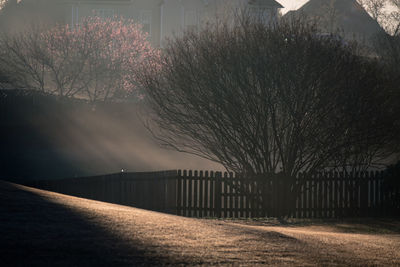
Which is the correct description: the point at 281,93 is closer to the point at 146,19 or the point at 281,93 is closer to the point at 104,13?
the point at 104,13

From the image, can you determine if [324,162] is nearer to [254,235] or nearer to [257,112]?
[257,112]

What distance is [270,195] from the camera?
20.8 m

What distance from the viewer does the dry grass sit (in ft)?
30.9

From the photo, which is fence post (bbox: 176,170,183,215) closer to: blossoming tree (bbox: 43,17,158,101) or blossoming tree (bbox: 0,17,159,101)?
blossoming tree (bbox: 0,17,159,101)

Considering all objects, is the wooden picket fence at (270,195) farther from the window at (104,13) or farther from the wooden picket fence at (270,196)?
the window at (104,13)

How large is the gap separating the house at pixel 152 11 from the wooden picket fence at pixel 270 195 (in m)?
41.2

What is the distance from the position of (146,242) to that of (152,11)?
5652 centimetres

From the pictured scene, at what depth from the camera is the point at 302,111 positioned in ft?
66.8

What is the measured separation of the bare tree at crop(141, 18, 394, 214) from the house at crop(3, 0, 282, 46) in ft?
133

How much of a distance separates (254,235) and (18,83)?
1457 inches

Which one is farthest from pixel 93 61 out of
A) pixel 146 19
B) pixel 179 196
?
pixel 179 196

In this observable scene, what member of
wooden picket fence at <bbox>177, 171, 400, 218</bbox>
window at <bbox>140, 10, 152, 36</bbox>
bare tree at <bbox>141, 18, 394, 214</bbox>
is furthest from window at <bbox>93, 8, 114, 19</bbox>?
wooden picket fence at <bbox>177, 171, 400, 218</bbox>

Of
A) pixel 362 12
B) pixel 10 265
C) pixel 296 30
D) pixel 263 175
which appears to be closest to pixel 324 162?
pixel 263 175

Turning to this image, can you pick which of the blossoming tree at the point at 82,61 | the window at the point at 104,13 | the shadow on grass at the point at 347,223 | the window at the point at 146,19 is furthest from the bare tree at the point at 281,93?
the window at the point at 146,19
